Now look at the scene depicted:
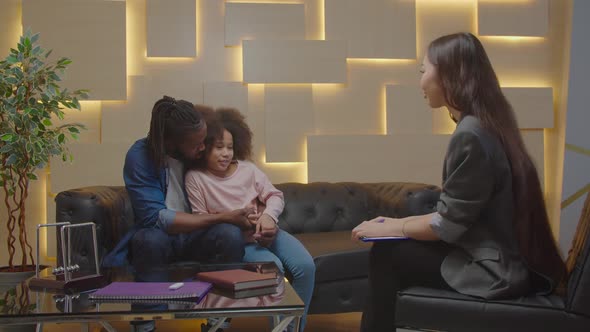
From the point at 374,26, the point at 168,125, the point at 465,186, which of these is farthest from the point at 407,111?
the point at 465,186

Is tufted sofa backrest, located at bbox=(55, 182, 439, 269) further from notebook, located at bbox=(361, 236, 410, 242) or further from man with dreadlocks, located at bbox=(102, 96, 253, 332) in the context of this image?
notebook, located at bbox=(361, 236, 410, 242)

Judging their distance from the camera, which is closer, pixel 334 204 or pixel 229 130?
pixel 229 130

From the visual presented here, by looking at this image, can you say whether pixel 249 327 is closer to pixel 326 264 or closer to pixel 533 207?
pixel 326 264

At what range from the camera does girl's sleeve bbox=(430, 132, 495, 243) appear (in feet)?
6.22

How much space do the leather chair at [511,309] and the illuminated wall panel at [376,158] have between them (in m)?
2.54

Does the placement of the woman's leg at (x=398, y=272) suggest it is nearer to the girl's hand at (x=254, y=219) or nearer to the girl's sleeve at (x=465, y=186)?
the girl's sleeve at (x=465, y=186)

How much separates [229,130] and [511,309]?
6.95ft

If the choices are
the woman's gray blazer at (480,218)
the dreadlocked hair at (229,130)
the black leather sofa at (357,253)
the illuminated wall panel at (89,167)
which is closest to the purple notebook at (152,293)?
the black leather sofa at (357,253)

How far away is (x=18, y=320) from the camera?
1.70 metres

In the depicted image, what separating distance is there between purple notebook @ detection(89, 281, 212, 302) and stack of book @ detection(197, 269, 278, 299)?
0.07m

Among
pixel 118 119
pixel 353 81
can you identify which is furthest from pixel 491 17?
pixel 118 119

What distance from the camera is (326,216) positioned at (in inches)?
160

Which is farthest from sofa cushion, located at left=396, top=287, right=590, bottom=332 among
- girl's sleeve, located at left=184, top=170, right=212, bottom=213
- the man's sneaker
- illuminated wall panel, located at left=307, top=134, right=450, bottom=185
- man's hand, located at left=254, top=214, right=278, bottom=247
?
illuminated wall panel, located at left=307, top=134, right=450, bottom=185

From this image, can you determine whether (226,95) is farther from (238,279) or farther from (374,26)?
(238,279)
